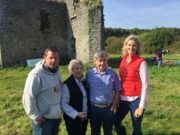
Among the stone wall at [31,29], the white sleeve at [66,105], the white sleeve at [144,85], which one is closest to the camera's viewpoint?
the white sleeve at [66,105]

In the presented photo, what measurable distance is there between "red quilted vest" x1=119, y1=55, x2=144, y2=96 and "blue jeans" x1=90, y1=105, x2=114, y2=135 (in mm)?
402

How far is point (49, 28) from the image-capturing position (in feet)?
73.8

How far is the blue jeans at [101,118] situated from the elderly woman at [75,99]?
6.2 inches

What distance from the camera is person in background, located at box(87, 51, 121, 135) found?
19.5 ft

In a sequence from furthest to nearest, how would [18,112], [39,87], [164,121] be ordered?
[18,112], [164,121], [39,87]

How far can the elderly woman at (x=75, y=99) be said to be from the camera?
5.74 meters

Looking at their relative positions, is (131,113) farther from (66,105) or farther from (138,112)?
(66,105)

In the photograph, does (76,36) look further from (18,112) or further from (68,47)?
(18,112)

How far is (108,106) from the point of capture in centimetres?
603

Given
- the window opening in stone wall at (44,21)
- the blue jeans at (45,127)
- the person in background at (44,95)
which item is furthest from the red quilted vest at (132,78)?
the window opening in stone wall at (44,21)

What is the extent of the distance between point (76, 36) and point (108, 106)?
16065mm

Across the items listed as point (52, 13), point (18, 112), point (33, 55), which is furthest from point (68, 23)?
point (18, 112)

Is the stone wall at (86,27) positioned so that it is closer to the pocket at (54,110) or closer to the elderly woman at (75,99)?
the elderly woman at (75,99)

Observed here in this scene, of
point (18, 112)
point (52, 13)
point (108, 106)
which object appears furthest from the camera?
point (52, 13)
